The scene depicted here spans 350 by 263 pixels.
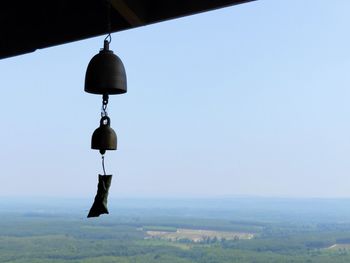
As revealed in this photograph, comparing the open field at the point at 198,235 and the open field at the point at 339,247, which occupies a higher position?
the open field at the point at 198,235

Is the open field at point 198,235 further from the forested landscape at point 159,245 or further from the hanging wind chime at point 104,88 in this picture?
the hanging wind chime at point 104,88

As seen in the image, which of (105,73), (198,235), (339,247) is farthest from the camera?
(198,235)

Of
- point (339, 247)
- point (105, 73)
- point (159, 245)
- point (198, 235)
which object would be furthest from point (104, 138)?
point (198, 235)

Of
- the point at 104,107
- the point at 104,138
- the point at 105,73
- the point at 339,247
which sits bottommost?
the point at 339,247

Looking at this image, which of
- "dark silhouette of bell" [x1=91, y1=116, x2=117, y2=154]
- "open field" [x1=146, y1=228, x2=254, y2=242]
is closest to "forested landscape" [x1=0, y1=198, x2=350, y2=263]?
"open field" [x1=146, y1=228, x2=254, y2=242]

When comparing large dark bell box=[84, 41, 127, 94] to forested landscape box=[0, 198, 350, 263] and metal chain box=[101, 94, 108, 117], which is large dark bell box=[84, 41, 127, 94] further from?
forested landscape box=[0, 198, 350, 263]

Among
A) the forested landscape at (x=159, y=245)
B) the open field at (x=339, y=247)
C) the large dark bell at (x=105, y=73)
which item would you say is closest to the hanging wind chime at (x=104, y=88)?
the large dark bell at (x=105, y=73)

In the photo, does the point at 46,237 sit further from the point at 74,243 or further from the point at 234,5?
the point at 234,5

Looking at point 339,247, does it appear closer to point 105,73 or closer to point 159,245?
point 159,245
